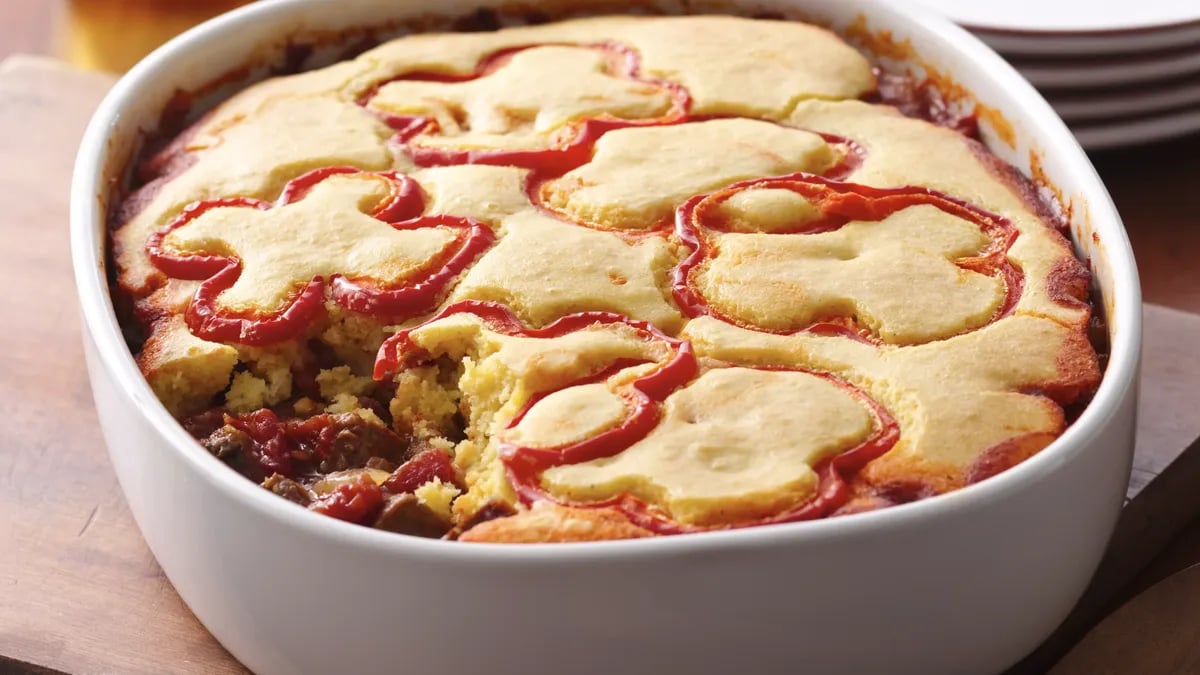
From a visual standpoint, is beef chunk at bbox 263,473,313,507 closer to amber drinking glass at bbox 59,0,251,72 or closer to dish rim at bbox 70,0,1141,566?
dish rim at bbox 70,0,1141,566

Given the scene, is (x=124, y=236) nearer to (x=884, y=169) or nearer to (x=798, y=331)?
(x=798, y=331)

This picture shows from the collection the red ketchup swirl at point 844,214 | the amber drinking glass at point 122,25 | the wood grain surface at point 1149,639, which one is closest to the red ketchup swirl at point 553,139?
the red ketchup swirl at point 844,214

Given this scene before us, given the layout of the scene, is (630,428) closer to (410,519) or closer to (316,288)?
(410,519)

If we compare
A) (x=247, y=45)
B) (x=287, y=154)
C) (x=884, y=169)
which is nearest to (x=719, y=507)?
(x=884, y=169)

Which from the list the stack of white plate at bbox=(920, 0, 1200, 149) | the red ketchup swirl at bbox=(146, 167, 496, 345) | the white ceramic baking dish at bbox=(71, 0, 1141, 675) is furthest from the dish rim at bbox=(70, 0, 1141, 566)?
the stack of white plate at bbox=(920, 0, 1200, 149)

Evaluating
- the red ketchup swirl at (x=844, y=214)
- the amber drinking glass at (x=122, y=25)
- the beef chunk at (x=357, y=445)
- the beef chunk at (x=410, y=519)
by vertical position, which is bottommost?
the amber drinking glass at (x=122, y=25)

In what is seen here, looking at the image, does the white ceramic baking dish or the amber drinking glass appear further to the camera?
the amber drinking glass

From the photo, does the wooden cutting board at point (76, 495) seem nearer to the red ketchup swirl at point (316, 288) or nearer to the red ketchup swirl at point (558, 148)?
the red ketchup swirl at point (316, 288)
